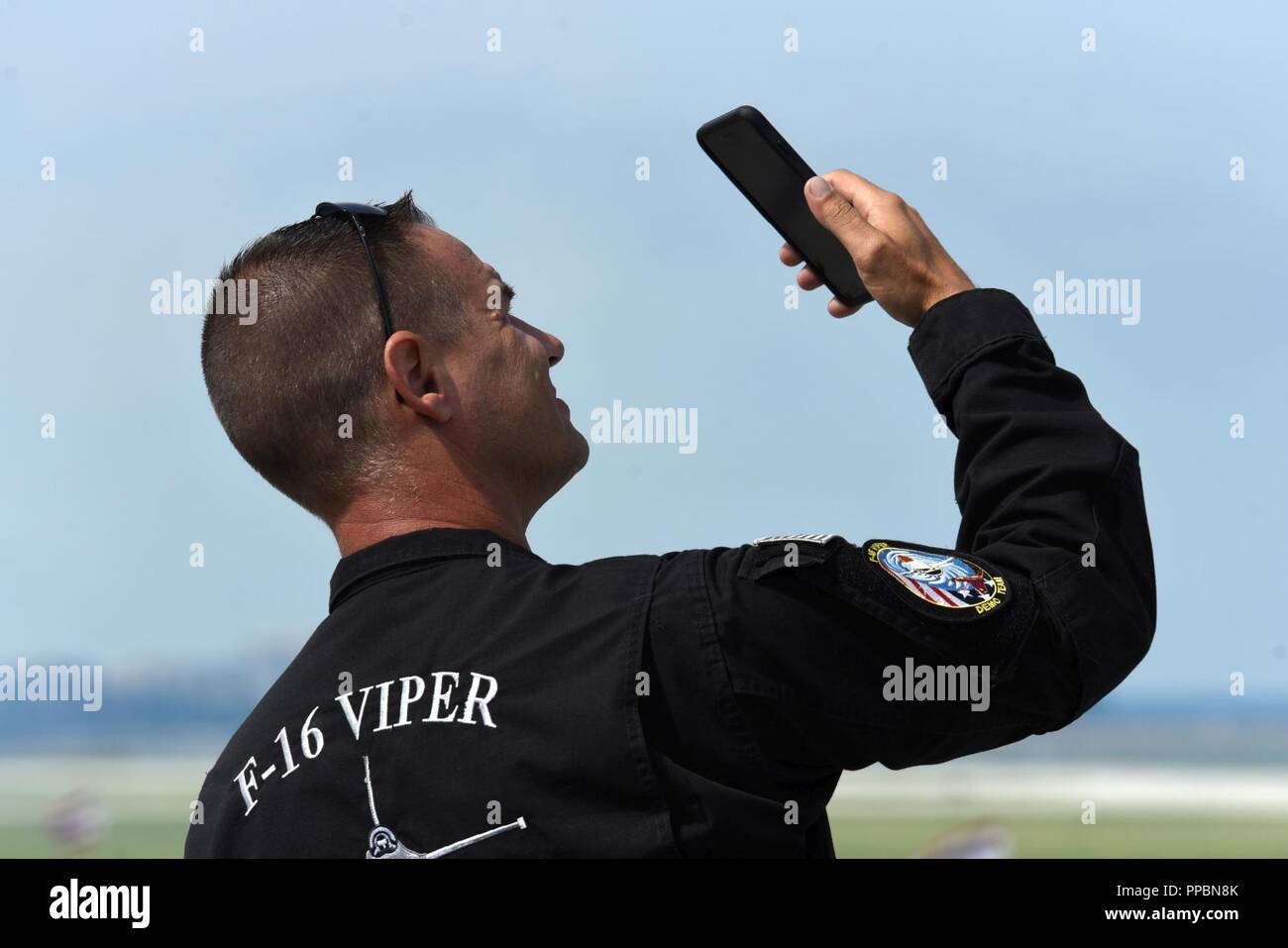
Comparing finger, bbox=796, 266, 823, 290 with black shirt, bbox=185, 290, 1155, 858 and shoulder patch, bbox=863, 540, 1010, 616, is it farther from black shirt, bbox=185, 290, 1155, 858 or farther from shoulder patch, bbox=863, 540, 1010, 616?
shoulder patch, bbox=863, 540, 1010, 616

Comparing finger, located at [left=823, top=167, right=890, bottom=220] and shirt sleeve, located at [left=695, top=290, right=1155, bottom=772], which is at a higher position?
finger, located at [left=823, top=167, right=890, bottom=220]

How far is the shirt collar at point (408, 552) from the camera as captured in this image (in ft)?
8.66

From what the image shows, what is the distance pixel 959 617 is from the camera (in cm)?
222

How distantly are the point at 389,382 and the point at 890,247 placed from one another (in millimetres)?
1098

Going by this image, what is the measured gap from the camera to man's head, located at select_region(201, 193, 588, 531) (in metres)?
2.76

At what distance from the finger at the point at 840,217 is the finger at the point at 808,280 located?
16.0 inches

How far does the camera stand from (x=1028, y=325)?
8.45 ft

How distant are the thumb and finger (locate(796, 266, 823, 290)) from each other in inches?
16.0

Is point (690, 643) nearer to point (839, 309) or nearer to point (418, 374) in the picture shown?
point (418, 374)

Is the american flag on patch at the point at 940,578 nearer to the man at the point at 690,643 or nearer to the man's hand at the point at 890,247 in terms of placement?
the man at the point at 690,643

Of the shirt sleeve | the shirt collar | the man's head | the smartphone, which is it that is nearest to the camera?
the shirt sleeve

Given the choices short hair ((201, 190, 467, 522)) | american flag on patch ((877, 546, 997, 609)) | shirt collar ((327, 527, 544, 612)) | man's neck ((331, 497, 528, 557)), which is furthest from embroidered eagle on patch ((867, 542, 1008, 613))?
short hair ((201, 190, 467, 522))
